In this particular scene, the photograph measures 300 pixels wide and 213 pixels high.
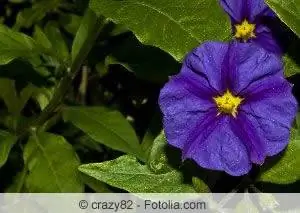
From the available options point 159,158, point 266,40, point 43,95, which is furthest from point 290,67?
point 43,95

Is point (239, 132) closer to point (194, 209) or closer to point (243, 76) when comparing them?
point (243, 76)

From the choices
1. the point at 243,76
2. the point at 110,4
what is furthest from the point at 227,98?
the point at 110,4

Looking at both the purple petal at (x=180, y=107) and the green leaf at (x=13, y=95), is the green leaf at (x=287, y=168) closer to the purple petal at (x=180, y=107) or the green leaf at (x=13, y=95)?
the purple petal at (x=180, y=107)

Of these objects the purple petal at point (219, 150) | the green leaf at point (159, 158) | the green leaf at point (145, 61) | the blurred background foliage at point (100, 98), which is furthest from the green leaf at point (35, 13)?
the purple petal at point (219, 150)

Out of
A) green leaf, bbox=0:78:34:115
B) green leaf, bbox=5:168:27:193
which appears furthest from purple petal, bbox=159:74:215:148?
green leaf, bbox=0:78:34:115

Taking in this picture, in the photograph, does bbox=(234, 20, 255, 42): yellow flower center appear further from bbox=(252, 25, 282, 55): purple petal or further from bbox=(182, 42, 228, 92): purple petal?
bbox=(182, 42, 228, 92): purple petal
